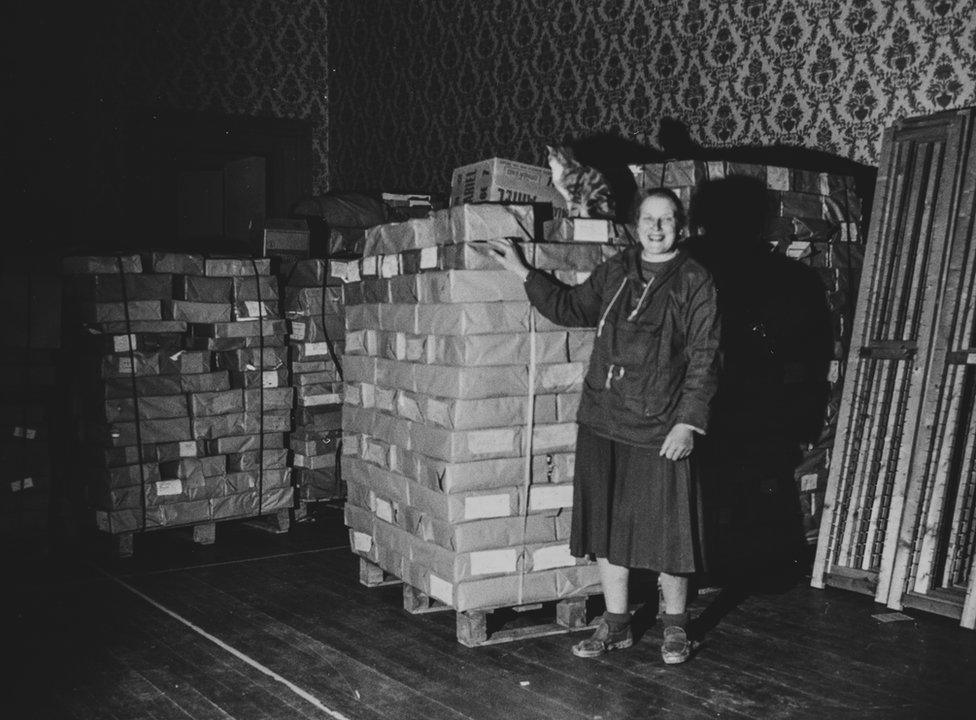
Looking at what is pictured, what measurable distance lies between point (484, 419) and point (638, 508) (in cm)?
68

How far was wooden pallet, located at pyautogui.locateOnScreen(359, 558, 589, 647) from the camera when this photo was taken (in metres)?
3.68

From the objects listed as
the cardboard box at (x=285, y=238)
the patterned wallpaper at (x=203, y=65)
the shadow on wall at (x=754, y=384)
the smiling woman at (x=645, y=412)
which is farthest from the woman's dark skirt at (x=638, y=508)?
the patterned wallpaper at (x=203, y=65)

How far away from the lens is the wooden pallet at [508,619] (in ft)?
12.1

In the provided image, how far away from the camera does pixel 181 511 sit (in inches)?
204

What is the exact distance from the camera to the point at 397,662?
138 inches

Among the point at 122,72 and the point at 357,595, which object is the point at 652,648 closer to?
the point at 357,595

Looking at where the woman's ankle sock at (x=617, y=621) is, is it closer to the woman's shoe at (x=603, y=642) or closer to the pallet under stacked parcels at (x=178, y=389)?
the woman's shoe at (x=603, y=642)

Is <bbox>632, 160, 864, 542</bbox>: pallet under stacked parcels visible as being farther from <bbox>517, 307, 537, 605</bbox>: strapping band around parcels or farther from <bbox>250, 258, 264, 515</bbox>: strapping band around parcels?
<bbox>250, 258, 264, 515</bbox>: strapping band around parcels

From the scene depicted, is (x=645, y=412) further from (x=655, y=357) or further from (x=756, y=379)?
(x=756, y=379)

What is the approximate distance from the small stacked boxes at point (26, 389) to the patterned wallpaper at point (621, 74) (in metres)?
3.64

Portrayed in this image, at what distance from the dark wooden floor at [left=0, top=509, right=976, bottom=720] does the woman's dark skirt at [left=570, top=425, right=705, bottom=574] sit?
41cm

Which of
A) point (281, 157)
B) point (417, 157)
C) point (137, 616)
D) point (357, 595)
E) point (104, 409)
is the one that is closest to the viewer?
point (137, 616)

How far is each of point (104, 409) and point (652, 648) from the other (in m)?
3.12

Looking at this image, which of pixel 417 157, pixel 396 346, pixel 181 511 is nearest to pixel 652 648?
pixel 396 346
